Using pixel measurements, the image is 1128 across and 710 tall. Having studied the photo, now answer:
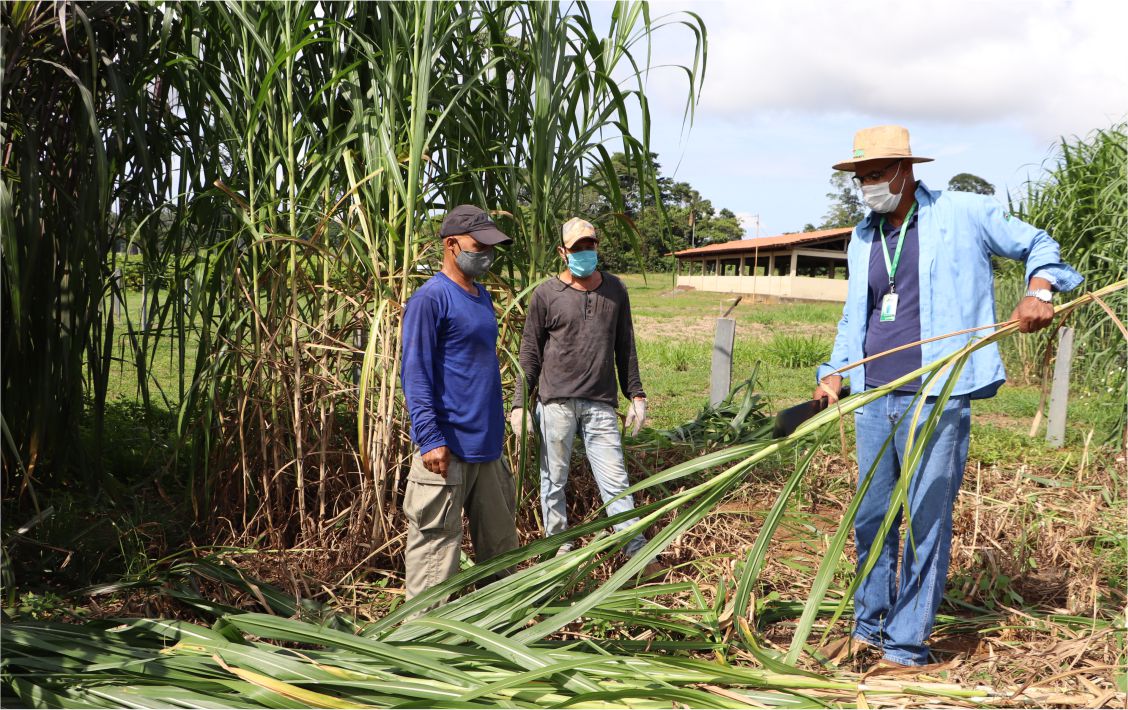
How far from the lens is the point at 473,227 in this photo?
2.79m

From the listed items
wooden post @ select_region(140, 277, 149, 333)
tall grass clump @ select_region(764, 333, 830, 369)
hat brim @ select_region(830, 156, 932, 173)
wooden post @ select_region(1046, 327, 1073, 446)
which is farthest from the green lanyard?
tall grass clump @ select_region(764, 333, 830, 369)

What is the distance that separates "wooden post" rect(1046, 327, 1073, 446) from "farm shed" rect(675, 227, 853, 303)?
604 inches

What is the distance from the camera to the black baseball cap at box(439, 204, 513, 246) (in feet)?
9.07

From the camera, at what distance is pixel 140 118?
3283 mm

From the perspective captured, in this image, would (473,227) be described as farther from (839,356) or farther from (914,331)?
(914,331)

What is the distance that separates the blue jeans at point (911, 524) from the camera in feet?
8.17

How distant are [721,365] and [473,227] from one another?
285 cm

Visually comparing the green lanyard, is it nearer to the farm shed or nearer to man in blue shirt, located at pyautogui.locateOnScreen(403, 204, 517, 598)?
man in blue shirt, located at pyautogui.locateOnScreen(403, 204, 517, 598)

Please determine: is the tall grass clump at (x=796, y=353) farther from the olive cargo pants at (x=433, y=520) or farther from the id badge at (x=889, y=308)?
the olive cargo pants at (x=433, y=520)

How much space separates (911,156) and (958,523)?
207 cm

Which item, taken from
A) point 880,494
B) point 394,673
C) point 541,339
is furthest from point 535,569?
point 541,339

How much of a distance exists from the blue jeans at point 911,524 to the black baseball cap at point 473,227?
1.29m

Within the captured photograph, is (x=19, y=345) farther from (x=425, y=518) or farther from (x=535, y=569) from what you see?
(x=535, y=569)

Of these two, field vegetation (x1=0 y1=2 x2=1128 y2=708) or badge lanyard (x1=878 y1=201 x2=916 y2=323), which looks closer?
badge lanyard (x1=878 y1=201 x2=916 y2=323)
